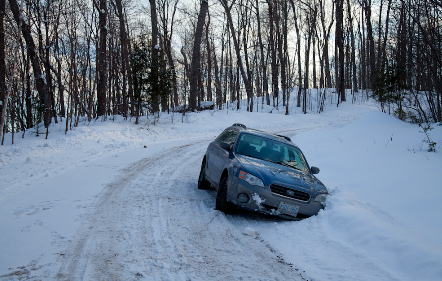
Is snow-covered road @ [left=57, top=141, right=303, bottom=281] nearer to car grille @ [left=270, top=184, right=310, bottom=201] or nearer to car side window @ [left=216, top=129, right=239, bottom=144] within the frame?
car grille @ [left=270, top=184, right=310, bottom=201]

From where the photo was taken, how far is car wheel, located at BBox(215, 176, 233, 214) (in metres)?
6.88

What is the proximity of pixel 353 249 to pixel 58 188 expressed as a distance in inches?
239

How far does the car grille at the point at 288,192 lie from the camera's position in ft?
21.5

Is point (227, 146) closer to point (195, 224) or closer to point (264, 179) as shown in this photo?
point (264, 179)

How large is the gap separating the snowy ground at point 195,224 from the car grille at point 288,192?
424 mm

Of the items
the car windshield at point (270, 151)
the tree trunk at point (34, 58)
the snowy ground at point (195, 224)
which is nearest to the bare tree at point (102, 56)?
the tree trunk at point (34, 58)

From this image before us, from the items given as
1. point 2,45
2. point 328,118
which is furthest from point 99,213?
point 328,118

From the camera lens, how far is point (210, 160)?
8.68m

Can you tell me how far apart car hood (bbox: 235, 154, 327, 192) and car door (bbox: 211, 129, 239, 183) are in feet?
1.20

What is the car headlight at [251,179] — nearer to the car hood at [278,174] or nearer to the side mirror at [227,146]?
the car hood at [278,174]

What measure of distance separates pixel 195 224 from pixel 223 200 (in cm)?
86

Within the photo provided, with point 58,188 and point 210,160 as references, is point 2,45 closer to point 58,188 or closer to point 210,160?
Answer: point 58,188

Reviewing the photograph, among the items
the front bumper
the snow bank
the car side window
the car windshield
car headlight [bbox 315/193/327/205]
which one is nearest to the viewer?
the snow bank

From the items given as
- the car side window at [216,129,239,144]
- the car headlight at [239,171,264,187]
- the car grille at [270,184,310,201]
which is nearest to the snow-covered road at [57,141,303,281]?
the car headlight at [239,171,264,187]
